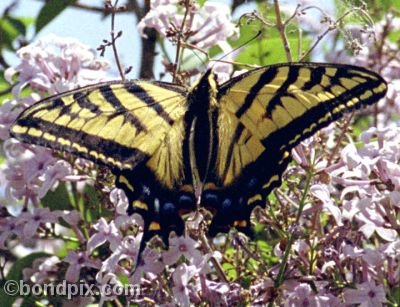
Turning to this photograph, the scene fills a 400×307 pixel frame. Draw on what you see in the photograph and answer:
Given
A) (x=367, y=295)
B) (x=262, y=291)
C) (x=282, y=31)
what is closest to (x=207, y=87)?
(x=282, y=31)

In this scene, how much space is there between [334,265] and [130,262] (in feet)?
1.88

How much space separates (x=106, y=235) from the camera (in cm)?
309

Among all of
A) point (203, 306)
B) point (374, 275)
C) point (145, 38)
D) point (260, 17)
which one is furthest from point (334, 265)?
point (145, 38)

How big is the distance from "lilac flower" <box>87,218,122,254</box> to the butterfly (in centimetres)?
11

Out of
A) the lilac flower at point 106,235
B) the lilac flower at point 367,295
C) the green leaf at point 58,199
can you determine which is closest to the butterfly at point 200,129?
the lilac flower at point 106,235

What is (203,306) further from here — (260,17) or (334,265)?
(260,17)

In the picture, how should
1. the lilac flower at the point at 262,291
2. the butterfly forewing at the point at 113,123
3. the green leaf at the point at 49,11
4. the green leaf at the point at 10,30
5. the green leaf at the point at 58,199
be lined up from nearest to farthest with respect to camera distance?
the lilac flower at the point at 262,291, the butterfly forewing at the point at 113,123, the green leaf at the point at 58,199, the green leaf at the point at 49,11, the green leaf at the point at 10,30

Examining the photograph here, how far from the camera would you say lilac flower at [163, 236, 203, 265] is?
297 centimetres

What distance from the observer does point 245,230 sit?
2994mm

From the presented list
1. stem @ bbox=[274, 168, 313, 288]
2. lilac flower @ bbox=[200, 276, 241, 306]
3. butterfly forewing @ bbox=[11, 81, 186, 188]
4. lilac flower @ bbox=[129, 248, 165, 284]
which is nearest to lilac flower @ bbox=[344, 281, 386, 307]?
stem @ bbox=[274, 168, 313, 288]

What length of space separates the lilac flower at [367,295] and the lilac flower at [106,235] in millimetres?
653

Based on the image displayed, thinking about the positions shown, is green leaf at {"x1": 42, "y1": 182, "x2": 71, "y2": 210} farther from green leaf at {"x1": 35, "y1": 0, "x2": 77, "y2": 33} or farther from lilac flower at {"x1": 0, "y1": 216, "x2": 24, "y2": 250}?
green leaf at {"x1": 35, "y1": 0, "x2": 77, "y2": 33}

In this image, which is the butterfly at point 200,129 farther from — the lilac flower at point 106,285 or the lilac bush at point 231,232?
the lilac flower at point 106,285

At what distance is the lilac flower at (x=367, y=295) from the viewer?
2783mm
